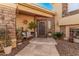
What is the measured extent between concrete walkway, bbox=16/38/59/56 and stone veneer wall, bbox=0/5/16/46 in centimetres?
68

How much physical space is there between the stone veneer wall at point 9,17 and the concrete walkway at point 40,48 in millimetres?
675

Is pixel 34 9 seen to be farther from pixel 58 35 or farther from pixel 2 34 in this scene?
pixel 2 34

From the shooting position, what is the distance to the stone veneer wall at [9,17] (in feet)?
13.2

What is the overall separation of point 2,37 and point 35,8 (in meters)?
1.65

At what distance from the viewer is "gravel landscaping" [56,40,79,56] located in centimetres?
389

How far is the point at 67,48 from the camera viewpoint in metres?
4.12

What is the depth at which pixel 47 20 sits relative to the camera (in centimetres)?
439

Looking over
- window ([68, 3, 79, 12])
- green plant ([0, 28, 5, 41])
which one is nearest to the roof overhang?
window ([68, 3, 79, 12])

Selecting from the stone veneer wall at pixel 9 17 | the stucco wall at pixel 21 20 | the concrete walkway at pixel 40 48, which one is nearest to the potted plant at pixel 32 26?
the stucco wall at pixel 21 20

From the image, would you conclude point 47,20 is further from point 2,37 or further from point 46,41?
point 2,37

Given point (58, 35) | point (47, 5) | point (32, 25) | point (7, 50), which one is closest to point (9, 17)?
point (32, 25)

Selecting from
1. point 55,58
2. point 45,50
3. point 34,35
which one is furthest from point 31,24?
point 55,58

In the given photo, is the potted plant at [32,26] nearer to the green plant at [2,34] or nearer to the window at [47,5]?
the window at [47,5]

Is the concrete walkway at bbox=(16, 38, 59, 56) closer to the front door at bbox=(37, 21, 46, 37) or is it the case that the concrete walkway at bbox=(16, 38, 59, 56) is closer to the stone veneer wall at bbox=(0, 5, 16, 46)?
the front door at bbox=(37, 21, 46, 37)
